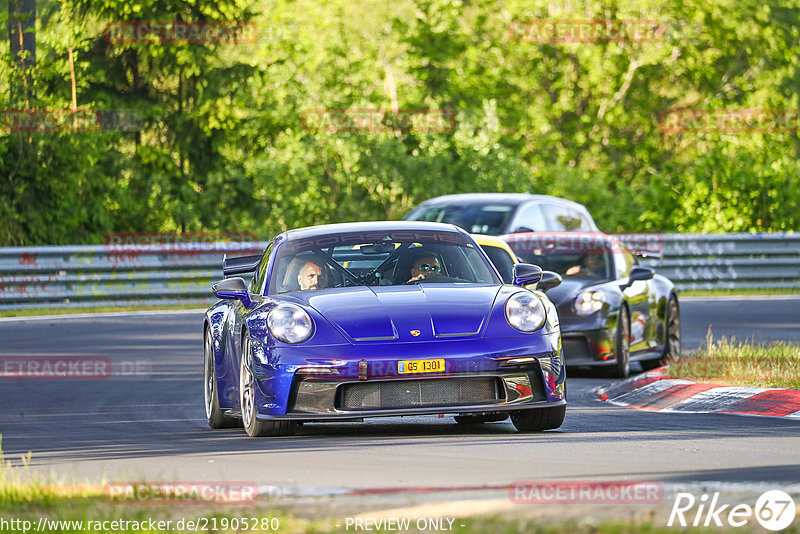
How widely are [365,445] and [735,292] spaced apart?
2017 centimetres

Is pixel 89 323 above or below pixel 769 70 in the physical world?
below

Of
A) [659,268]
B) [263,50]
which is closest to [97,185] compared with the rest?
[659,268]

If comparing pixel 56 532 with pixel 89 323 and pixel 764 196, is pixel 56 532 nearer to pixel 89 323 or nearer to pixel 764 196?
pixel 89 323

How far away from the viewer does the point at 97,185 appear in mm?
28719

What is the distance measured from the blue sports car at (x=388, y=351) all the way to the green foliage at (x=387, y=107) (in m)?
17.5

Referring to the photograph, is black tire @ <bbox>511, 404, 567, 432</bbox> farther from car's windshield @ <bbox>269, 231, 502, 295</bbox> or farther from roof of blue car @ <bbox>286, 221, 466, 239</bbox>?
roof of blue car @ <bbox>286, 221, 466, 239</bbox>

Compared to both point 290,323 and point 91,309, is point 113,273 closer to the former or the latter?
point 91,309

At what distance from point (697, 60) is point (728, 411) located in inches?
1508

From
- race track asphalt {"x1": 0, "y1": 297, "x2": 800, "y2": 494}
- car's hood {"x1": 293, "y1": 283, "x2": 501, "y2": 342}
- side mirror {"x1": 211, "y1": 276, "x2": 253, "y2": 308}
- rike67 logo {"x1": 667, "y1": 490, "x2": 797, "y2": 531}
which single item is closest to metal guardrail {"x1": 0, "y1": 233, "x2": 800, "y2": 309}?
race track asphalt {"x1": 0, "y1": 297, "x2": 800, "y2": 494}

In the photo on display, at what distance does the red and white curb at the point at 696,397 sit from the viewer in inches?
453

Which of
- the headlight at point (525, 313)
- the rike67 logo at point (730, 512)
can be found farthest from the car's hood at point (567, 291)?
the rike67 logo at point (730, 512)

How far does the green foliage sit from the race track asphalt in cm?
1456

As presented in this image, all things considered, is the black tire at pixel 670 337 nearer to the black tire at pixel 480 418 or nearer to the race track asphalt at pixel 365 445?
the race track asphalt at pixel 365 445

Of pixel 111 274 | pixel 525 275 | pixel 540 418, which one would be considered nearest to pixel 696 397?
pixel 525 275
